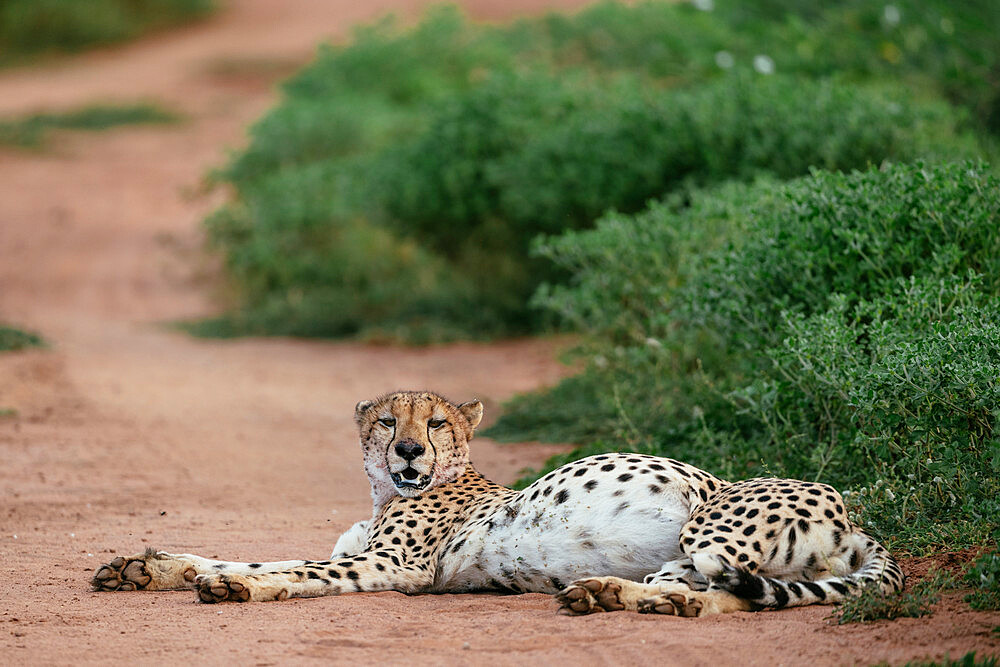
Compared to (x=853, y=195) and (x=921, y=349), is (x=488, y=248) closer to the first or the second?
(x=853, y=195)

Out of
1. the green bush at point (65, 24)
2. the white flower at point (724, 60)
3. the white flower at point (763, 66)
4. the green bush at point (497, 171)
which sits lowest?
the green bush at point (497, 171)

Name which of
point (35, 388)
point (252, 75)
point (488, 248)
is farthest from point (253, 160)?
point (252, 75)

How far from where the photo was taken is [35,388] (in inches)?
407

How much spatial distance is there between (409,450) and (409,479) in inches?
4.7

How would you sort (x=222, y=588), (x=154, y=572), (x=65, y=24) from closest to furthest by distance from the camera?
(x=222, y=588)
(x=154, y=572)
(x=65, y=24)

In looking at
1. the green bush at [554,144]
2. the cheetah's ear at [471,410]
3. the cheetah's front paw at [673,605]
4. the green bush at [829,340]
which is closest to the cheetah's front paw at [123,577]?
the cheetah's ear at [471,410]

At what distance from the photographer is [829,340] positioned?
5332 millimetres

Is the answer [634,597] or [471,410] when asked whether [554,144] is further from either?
[634,597]

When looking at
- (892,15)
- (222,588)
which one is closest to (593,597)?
(222,588)

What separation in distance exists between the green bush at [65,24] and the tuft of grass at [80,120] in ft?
30.1

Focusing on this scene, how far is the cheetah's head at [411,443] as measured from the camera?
4.89 m

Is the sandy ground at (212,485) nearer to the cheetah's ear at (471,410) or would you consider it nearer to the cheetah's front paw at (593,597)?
the cheetah's front paw at (593,597)

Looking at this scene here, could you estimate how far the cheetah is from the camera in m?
3.94

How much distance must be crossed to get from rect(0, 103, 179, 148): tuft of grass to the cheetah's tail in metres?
28.1
